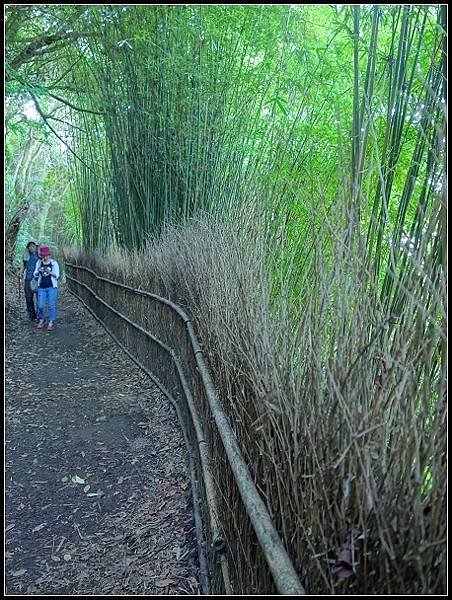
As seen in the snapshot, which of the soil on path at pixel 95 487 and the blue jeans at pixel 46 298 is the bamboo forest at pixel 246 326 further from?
the blue jeans at pixel 46 298

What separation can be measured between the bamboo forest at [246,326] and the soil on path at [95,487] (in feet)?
0.05

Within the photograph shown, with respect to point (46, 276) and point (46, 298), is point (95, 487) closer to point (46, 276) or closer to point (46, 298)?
point (46, 276)

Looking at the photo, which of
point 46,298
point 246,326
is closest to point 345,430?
point 246,326

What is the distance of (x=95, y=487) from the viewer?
3.17m

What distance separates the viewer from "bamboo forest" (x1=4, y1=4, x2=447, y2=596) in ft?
3.21

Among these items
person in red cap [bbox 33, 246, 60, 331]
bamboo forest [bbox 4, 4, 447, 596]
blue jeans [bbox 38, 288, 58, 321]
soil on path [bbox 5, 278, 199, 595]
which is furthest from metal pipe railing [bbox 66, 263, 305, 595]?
blue jeans [bbox 38, 288, 58, 321]

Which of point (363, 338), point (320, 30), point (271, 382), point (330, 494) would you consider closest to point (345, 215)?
point (363, 338)

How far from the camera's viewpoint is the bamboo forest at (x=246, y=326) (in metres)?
0.98

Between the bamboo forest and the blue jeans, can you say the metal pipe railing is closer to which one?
the bamboo forest

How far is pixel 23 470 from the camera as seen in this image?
3430 millimetres

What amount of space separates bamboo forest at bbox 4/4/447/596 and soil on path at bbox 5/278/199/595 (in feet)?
0.05

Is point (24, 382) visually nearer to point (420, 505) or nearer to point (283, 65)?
point (283, 65)

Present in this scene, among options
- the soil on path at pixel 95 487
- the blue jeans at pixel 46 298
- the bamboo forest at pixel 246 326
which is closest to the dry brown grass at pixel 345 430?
the bamboo forest at pixel 246 326

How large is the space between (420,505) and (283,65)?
3236mm
